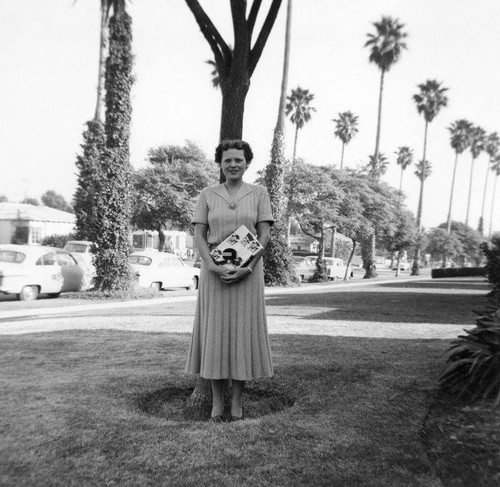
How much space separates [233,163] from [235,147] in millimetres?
138

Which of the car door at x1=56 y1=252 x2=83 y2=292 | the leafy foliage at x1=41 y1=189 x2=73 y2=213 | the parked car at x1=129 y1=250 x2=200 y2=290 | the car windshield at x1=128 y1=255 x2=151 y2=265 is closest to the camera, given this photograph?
the car door at x1=56 y1=252 x2=83 y2=292

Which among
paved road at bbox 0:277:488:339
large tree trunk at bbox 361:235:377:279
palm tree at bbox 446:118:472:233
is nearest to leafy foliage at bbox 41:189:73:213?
palm tree at bbox 446:118:472:233

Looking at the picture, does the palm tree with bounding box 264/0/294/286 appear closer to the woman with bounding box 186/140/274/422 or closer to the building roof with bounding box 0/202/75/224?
the woman with bounding box 186/140/274/422

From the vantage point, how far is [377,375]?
4.74 metres

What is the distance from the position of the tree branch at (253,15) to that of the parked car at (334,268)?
2968cm

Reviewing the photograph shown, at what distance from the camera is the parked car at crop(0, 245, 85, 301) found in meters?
13.1

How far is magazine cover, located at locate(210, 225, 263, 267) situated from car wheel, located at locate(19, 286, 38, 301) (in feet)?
38.4

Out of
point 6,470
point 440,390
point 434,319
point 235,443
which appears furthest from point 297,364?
point 434,319

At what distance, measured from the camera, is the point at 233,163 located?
357 centimetres

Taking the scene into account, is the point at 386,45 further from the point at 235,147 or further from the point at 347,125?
the point at 235,147

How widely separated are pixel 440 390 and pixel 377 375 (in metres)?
0.63

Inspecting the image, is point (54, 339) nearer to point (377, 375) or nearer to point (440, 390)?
point (377, 375)

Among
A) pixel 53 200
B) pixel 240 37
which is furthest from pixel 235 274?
pixel 53 200

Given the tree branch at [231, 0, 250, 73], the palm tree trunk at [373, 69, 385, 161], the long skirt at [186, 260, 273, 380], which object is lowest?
the long skirt at [186, 260, 273, 380]
